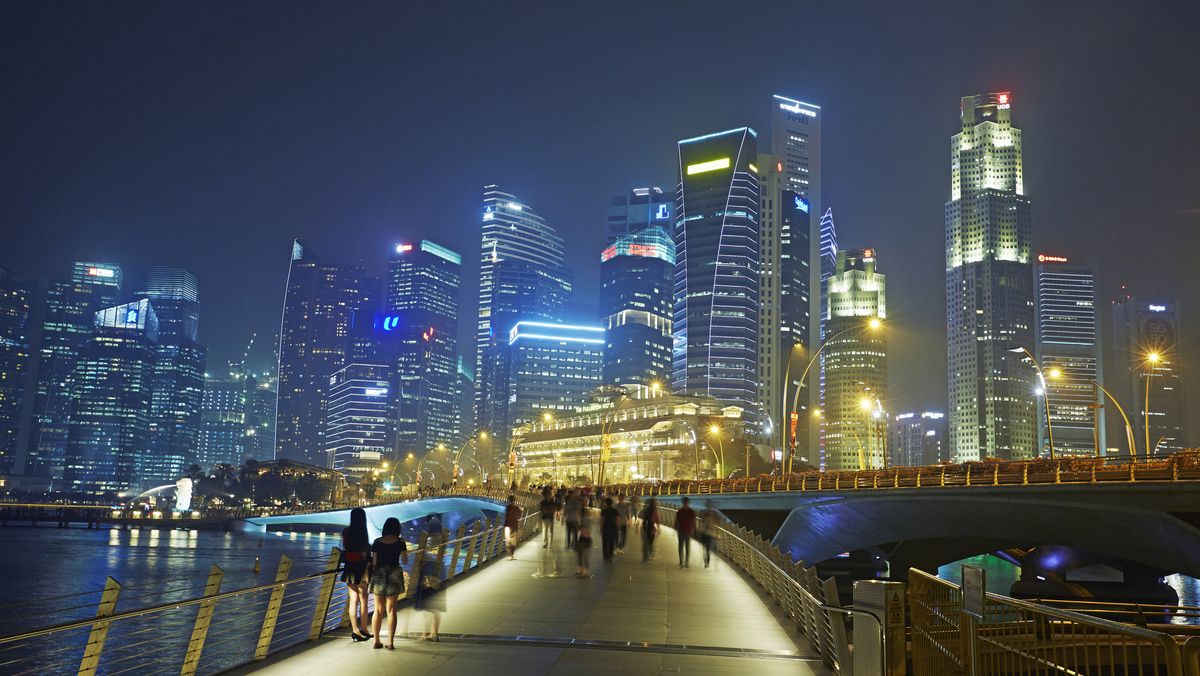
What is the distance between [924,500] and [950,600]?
135 ft

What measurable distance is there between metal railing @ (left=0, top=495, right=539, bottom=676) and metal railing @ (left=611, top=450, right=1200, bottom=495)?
1744cm

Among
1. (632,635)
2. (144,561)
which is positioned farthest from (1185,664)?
(144,561)

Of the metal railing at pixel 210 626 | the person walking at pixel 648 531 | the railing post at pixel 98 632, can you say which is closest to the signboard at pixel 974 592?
the metal railing at pixel 210 626

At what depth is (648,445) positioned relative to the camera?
15938cm

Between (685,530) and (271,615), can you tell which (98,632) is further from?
(685,530)

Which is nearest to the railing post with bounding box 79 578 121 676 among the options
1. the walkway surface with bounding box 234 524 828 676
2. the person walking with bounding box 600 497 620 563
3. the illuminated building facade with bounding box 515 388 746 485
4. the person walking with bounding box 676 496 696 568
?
the walkway surface with bounding box 234 524 828 676

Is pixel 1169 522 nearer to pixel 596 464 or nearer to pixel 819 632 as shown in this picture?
pixel 819 632

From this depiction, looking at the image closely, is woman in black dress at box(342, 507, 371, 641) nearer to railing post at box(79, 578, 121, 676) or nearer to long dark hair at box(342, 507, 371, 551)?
long dark hair at box(342, 507, 371, 551)

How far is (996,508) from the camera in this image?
43.3 metres

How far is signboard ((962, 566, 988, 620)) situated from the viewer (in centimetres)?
726

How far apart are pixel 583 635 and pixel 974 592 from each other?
318 inches

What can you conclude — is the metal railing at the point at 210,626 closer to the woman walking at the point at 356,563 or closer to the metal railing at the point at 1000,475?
the woman walking at the point at 356,563

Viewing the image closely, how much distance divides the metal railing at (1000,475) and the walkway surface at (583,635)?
20.9 metres

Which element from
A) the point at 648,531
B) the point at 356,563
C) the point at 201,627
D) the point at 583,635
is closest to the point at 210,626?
the point at 648,531
